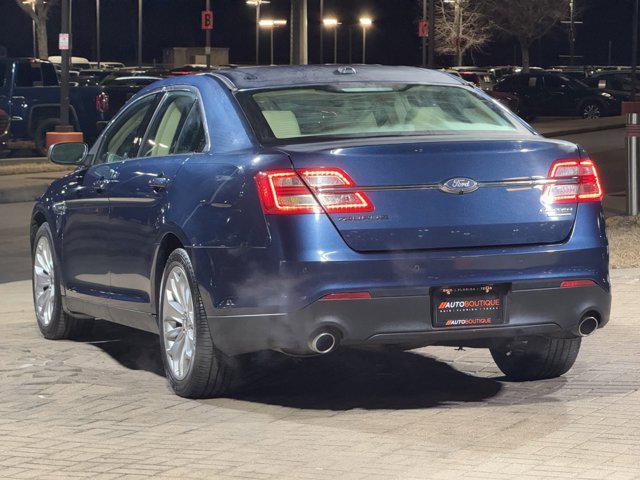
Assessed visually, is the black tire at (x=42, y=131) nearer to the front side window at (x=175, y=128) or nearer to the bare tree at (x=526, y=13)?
the front side window at (x=175, y=128)

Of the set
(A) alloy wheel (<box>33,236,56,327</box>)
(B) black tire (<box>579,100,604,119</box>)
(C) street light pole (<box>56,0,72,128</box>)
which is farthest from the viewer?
(B) black tire (<box>579,100,604,119</box>)

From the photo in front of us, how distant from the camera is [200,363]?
721 centimetres

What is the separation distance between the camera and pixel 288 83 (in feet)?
24.9

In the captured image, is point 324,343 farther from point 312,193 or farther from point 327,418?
point 312,193

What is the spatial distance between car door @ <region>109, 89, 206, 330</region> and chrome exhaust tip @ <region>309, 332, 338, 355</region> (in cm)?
128

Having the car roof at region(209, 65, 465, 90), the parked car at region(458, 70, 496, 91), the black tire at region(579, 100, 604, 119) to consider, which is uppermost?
the parked car at region(458, 70, 496, 91)

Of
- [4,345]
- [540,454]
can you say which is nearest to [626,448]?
[540,454]

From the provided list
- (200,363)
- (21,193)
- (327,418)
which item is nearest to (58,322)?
(200,363)

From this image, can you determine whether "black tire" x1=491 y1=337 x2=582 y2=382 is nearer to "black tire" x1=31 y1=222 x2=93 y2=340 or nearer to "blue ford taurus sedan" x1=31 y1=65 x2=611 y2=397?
"blue ford taurus sedan" x1=31 y1=65 x2=611 y2=397

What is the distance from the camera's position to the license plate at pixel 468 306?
6.79m

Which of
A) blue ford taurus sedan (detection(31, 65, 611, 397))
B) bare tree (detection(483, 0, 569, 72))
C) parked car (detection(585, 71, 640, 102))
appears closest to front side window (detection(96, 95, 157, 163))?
blue ford taurus sedan (detection(31, 65, 611, 397))

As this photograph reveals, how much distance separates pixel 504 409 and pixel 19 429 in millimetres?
2225

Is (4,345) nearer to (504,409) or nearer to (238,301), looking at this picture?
(238,301)

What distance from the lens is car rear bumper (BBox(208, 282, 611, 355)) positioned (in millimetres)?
6668
